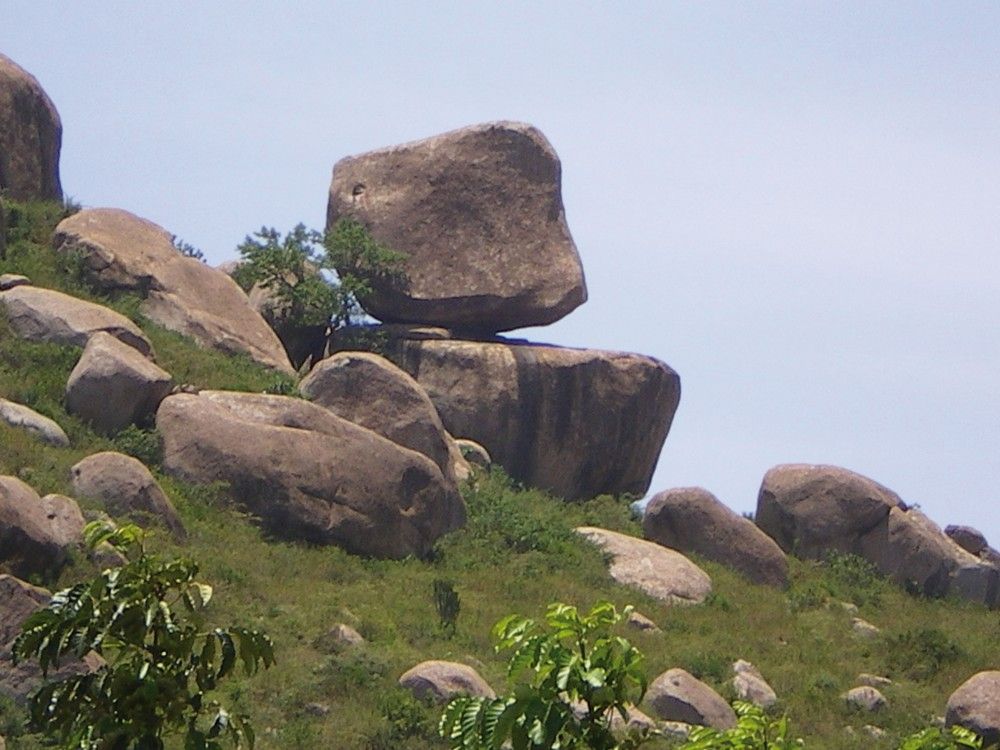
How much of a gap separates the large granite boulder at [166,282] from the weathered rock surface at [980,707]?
16.0 metres

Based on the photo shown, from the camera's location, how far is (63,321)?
29.0 metres

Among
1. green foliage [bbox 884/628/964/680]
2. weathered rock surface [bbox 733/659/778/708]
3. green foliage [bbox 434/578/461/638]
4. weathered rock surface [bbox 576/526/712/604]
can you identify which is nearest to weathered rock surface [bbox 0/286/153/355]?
green foliage [bbox 434/578/461/638]

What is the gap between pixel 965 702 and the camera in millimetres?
22516

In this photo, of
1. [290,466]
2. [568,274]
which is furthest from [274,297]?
[290,466]

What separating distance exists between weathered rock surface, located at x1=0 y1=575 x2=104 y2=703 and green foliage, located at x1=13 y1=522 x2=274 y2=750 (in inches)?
420

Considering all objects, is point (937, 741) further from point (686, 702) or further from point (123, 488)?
point (123, 488)

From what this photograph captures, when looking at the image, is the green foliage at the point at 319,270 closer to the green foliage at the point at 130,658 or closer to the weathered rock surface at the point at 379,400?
the weathered rock surface at the point at 379,400

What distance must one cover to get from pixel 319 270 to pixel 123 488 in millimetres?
14429

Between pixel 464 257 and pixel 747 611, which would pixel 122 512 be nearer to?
pixel 747 611

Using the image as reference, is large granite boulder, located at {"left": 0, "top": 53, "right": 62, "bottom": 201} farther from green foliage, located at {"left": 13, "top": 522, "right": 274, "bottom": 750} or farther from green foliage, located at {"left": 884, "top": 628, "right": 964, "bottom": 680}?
green foliage, located at {"left": 13, "top": 522, "right": 274, "bottom": 750}

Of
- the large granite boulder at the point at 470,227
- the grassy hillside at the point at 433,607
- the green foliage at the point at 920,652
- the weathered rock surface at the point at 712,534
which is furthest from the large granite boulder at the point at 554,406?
the green foliage at the point at 920,652

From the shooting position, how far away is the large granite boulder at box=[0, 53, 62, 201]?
1421 inches

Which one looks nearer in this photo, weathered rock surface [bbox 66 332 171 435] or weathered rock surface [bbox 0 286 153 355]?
weathered rock surface [bbox 66 332 171 435]

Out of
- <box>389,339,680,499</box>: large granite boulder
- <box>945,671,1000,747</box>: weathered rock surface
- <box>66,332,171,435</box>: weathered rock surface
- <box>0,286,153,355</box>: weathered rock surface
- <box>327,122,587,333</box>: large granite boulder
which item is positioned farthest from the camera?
<box>327,122,587,333</box>: large granite boulder
